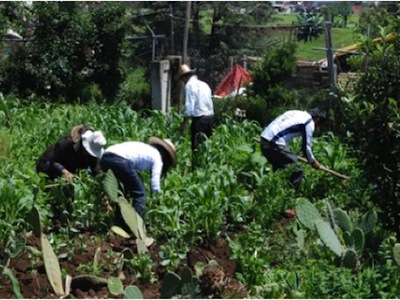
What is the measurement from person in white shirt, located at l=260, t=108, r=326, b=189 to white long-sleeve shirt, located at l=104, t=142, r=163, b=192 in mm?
2020

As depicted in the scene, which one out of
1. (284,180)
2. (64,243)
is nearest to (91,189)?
(64,243)

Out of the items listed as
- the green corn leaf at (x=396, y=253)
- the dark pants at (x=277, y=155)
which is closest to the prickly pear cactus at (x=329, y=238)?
the green corn leaf at (x=396, y=253)

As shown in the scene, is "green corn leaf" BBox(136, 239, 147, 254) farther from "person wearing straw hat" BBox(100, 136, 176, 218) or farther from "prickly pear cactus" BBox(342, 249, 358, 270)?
"prickly pear cactus" BBox(342, 249, 358, 270)

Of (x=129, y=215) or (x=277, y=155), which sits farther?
(x=277, y=155)

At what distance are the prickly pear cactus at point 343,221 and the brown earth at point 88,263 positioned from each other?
96 cm

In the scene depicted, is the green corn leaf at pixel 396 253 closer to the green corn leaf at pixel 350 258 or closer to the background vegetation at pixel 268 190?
the background vegetation at pixel 268 190

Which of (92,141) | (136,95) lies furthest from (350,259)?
(136,95)

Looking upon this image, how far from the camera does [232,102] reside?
14.9m

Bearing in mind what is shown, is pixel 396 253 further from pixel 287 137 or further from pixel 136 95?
pixel 136 95

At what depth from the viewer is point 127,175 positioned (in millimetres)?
7832

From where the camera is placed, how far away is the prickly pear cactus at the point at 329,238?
20.8ft

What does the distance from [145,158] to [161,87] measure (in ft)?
24.6

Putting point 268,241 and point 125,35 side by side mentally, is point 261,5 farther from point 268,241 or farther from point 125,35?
point 268,241

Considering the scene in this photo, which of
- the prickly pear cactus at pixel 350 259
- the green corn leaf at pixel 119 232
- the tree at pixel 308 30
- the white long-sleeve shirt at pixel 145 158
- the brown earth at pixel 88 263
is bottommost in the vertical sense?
the brown earth at pixel 88 263
